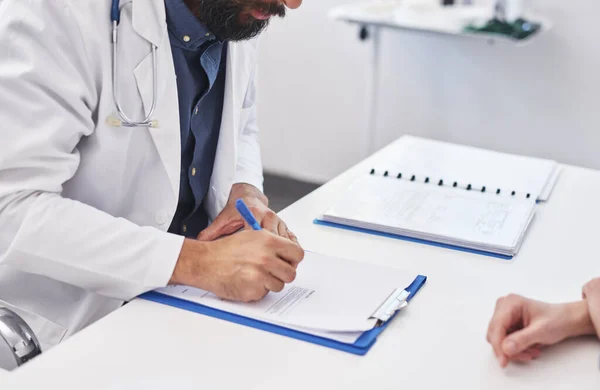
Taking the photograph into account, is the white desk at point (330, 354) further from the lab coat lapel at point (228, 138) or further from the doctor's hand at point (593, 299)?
the lab coat lapel at point (228, 138)

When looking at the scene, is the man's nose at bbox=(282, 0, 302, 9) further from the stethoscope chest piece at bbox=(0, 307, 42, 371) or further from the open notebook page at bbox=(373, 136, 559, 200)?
the stethoscope chest piece at bbox=(0, 307, 42, 371)

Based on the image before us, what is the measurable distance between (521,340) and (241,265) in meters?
0.40

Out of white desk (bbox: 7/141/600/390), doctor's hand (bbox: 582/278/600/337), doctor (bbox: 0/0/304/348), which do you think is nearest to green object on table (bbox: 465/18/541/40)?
doctor (bbox: 0/0/304/348)

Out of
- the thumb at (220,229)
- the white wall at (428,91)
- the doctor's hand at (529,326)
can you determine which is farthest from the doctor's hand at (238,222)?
the white wall at (428,91)

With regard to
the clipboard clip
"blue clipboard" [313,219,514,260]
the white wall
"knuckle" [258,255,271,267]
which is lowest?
the white wall

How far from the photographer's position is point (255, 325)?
1062 millimetres

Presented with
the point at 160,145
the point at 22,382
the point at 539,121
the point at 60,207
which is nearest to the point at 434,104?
the point at 539,121

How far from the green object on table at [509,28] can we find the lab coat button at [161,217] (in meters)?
1.85

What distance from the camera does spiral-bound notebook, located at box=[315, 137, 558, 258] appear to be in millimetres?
1384

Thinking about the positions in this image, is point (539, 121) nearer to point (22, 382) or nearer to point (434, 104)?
point (434, 104)

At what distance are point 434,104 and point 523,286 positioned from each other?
2463mm

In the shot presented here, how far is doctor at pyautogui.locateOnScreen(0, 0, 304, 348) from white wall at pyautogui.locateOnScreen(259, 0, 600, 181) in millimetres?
2041

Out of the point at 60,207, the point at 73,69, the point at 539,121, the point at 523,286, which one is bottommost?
the point at 539,121

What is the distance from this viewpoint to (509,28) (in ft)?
9.61
